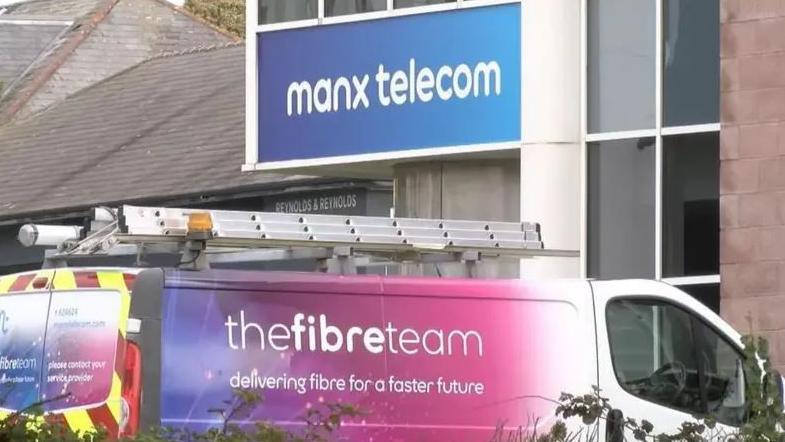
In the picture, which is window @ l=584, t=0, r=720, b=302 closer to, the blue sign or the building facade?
the building facade

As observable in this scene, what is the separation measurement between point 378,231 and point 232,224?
41.6 inches

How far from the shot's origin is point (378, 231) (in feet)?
37.4

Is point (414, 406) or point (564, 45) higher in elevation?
point (564, 45)

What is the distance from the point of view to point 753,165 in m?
17.2

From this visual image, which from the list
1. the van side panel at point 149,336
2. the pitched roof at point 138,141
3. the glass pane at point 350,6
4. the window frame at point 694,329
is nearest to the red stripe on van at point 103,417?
the van side panel at point 149,336

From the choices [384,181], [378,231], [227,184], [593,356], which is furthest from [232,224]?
[227,184]

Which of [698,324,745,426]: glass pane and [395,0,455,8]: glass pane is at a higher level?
[395,0,455,8]: glass pane

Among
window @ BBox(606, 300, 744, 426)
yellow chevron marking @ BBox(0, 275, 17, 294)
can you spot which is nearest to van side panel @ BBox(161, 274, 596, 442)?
window @ BBox(606, 300, 744, 426)

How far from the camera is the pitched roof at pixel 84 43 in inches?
1442

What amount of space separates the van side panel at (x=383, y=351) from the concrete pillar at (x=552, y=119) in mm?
7685

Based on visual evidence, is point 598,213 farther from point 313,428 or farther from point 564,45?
point 313,428

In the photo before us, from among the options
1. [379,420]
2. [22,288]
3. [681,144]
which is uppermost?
[681,144]

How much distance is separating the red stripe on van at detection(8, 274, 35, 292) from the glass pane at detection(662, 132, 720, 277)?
8242 mm

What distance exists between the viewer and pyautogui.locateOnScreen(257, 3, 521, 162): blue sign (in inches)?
757
